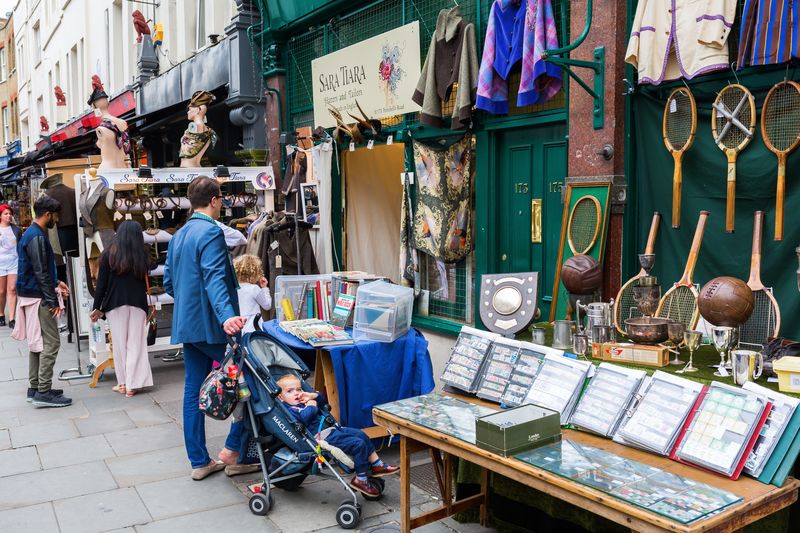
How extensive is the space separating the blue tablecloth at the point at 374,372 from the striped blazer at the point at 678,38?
8.34ft

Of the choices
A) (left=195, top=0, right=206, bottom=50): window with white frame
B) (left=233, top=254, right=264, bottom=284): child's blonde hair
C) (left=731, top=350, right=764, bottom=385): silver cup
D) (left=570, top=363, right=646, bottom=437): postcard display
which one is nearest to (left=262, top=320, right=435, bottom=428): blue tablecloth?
(left=233, top=254, right=264, bottom=284): child's blonde hair

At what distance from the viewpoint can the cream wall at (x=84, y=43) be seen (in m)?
13.5

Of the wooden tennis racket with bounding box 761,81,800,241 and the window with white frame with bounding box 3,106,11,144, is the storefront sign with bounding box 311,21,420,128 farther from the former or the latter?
the window with white frame with bounding box 3,106,11,144

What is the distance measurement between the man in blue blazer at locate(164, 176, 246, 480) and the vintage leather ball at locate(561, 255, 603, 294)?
210 cm

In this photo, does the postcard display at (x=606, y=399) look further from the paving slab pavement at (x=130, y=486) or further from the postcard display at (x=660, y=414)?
the paving slab pavement at (x=130, y=486)

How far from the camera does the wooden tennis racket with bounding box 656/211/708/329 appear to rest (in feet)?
14.3

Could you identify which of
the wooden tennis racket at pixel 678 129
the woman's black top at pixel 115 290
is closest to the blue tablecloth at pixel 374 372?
the wooden tennis racket at pixel 678 129

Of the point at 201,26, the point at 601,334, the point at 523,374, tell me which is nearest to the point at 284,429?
the point at 523,374

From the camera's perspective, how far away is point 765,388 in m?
3.29

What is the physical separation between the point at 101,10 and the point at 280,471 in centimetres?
1823

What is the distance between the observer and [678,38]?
4.77 meters

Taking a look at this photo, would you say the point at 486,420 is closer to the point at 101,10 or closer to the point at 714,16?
the point at 714,16

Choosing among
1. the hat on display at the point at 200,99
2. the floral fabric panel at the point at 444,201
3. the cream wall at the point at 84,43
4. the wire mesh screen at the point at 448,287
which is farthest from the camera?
the cream wall at the point at 84,43

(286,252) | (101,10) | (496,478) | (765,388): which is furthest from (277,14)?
(101,10)
